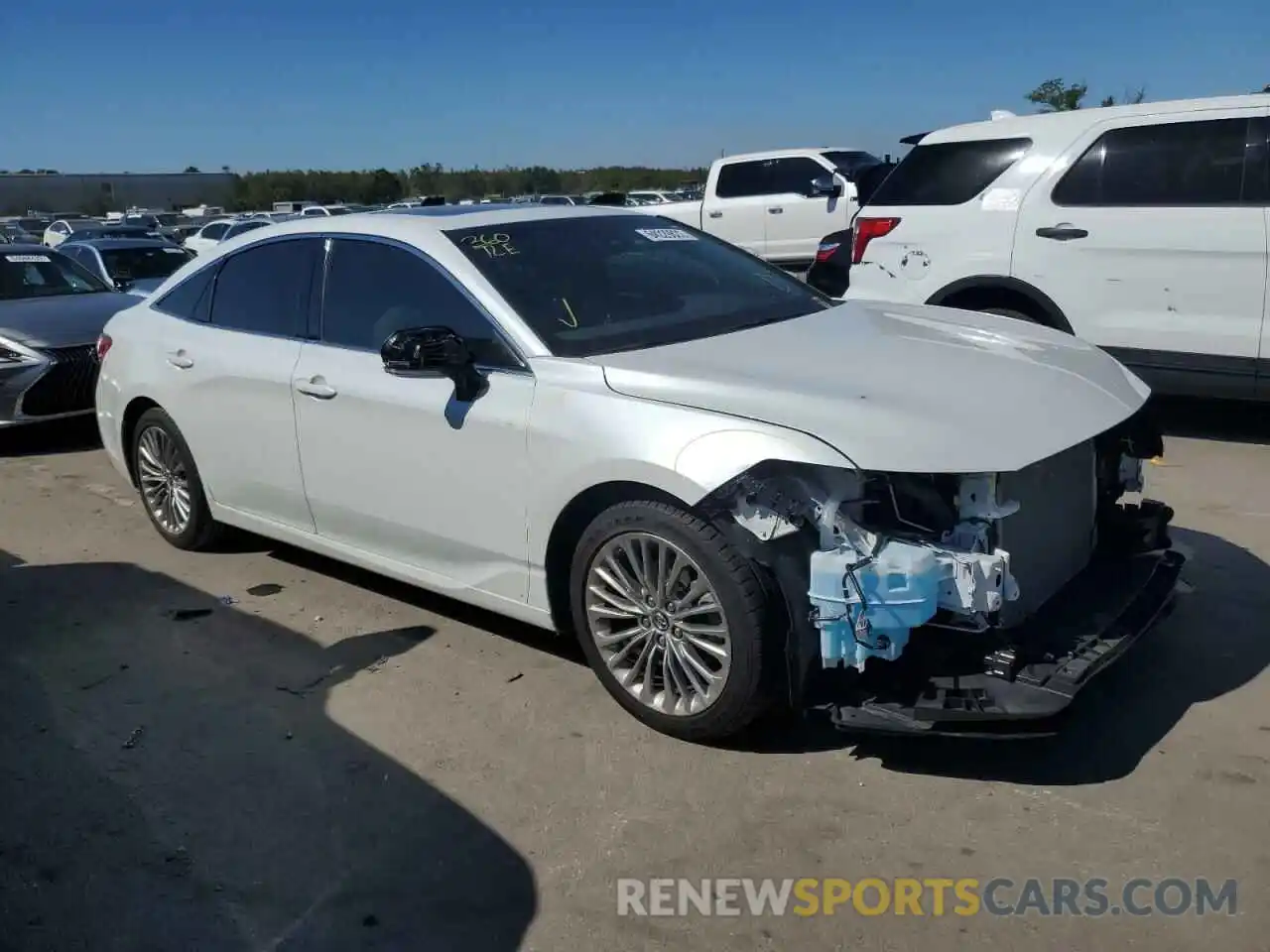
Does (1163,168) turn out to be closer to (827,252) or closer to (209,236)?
(827,252)

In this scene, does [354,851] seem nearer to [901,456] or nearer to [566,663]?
[566,663]

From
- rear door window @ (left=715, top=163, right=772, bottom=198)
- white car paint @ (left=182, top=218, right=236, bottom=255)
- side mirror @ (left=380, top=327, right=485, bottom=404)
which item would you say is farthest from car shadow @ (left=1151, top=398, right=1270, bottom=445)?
white car paint @ (left=182, top=218, right=236, bottom=255)

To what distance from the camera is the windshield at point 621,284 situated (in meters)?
4.16

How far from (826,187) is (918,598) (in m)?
13.1

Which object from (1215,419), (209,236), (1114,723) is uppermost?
(209,236)

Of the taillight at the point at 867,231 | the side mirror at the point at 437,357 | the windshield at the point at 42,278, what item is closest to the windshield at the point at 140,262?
the windshield at the point at 42,278

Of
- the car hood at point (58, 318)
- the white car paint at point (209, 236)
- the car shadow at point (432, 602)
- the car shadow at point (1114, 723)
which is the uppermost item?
the white car paint at point (209, 236)

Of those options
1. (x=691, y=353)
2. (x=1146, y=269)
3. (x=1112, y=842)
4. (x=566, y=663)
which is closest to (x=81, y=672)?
(x=566, y=663)

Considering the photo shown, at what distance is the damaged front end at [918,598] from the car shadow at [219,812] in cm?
105

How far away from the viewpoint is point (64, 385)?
8508mm

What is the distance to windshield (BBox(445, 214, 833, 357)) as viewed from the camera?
4164mm

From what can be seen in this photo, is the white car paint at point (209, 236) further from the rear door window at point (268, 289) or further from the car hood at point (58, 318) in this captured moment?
the rear door window at point (268, 289)

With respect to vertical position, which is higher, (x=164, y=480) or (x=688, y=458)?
(x=688, y=458)

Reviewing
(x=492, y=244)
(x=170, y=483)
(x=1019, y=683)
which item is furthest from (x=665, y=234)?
(x=170, y=483)
